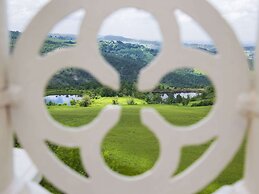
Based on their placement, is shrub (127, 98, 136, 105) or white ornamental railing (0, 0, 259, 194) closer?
white ornamental railing (0, 0, 259, 194)

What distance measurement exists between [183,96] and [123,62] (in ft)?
0.60

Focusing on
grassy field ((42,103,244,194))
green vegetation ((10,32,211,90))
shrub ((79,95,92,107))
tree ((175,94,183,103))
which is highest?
green vegetation ((10,32,211,90))

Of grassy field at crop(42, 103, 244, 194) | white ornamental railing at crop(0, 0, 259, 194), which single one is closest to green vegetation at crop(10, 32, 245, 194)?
grassy field at crop(42, 103, 244, 194)

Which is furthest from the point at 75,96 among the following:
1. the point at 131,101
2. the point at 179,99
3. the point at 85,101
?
the point at 179,99

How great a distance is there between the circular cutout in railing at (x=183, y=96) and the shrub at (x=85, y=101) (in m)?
0.15

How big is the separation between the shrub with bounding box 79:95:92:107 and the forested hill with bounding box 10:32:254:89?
1.2 inches

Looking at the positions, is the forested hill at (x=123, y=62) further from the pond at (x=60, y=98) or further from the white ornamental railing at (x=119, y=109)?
the white ornamental railing at (x=119, y=109)

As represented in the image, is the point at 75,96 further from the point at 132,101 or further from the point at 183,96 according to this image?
the point at 183,96

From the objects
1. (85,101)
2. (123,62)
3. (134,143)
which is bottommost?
(134,143)

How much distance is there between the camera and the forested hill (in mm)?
917

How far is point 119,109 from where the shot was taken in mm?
749

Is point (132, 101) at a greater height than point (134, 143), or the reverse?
point (132, 101)

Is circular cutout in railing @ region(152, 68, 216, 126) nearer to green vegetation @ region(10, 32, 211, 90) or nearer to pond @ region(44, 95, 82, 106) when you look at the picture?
green vegetation @ region(10, 32, 211, 90)

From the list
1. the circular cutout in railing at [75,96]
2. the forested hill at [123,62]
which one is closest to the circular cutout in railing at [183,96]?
the forested hill at [123,62]
